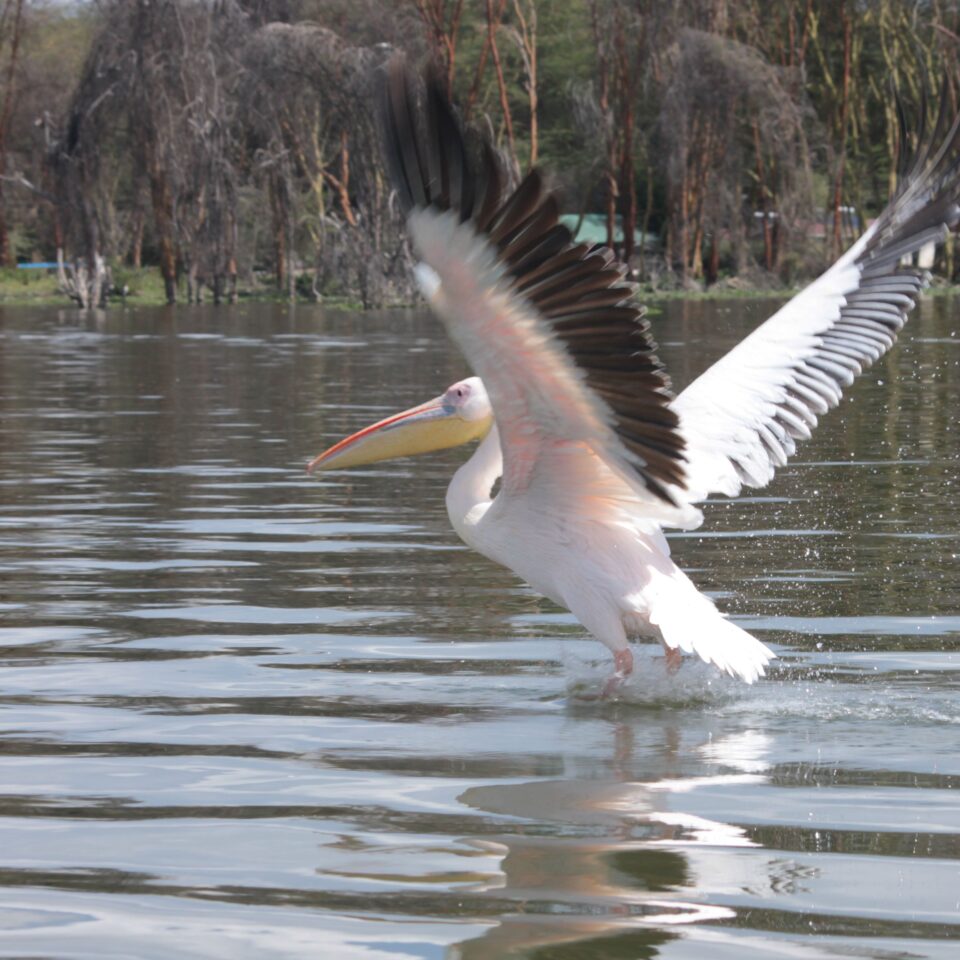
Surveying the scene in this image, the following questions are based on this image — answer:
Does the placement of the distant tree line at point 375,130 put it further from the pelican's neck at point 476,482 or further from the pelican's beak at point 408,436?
the pelican's neck at point 476,482

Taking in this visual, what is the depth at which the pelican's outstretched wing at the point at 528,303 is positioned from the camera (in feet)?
14.2

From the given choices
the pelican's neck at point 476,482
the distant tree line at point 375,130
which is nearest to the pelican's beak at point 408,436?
the pelican's neck at point 476,482

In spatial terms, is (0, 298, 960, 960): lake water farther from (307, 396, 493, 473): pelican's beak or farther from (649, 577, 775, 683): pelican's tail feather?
(307, 396, 493, 473): pelican's beak

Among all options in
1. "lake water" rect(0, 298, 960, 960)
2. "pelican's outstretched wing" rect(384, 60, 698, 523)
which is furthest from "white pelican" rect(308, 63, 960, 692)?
"lake water" rect(0, 298, 960, 960)

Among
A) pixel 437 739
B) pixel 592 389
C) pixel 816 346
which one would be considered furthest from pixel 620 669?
pixel 816 346

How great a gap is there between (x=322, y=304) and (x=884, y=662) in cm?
3682

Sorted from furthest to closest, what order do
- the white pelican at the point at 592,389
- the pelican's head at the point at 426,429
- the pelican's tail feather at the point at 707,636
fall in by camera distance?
the pelican's head at the point at 426,429 < the pelican's tail feather at the point at 707,636 < the white pelican at the point at 592,389

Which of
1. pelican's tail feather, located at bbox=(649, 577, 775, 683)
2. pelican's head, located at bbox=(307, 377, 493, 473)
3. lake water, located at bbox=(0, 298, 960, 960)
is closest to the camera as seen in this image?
lake water, located at bbox=(0, 298, 960, 960)

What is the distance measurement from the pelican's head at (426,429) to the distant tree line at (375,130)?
27823 mm

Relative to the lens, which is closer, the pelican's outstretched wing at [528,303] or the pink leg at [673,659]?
the pelican's outstretched wing at [528,303]

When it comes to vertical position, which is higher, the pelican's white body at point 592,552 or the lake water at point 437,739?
the pelican's white body at point 592,552

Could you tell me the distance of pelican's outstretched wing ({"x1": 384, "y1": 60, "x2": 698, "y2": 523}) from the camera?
14.2ft

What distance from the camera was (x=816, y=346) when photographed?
7016 millimetres

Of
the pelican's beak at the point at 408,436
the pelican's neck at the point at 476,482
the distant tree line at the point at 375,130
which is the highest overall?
the distant tree line at the point at 375,130
